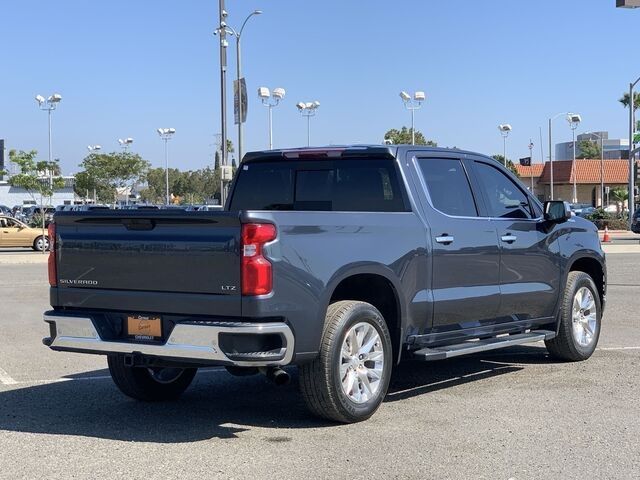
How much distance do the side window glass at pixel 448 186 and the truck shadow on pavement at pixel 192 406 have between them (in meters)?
1.60

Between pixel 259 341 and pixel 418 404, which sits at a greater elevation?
pixel 259 341

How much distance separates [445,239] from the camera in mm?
7066

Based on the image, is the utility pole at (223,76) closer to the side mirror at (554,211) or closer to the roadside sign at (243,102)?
the roadside sign at (243,102)

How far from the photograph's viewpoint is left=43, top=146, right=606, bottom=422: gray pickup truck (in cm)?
571

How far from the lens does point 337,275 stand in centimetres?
608

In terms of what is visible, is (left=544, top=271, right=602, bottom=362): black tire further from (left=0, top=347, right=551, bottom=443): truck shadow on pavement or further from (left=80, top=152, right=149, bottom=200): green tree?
(left=80, top=152, right=149, bottom=200): green tree

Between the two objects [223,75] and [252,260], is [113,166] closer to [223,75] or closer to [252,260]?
[223,75]

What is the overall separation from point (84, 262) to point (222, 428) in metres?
1.58

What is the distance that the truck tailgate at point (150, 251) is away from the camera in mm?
5699

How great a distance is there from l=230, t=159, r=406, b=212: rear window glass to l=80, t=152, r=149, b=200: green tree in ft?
212

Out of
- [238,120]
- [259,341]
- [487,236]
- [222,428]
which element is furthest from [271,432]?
[238,120]

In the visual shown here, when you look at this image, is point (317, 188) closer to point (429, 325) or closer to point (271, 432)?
point (429, 325)

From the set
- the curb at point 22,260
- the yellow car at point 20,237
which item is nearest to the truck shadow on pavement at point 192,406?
the curb at point 22,260

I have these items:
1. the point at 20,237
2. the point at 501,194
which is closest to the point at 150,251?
the point at 501,194
